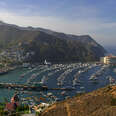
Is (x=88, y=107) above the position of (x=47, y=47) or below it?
below

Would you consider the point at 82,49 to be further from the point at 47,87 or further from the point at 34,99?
the point at 34,99

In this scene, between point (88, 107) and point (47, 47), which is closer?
point (88, 107)

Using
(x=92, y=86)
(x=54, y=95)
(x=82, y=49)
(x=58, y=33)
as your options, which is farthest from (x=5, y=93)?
(x=58, y=33)

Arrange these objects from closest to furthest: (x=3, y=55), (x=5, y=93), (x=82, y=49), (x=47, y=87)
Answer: (x=5, y=93) < (x=47, y=87) < (x=3, y=55) < (x=82, y=49)

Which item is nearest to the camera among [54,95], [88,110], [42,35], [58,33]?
[88,110]

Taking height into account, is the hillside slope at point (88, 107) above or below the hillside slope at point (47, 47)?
below

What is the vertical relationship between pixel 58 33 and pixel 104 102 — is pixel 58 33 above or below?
above

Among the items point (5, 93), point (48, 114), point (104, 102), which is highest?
point (104, 102)

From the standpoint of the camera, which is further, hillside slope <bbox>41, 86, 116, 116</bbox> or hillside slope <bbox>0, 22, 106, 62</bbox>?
hillside slope <bbox>0, 22, 106, 62</bbox>

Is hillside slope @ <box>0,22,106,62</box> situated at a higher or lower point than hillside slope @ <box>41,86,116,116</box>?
higher

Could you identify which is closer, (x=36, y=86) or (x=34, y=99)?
(x=34, y=99)

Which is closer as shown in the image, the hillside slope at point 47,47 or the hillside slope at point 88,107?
the hillside slope at point 88,107
